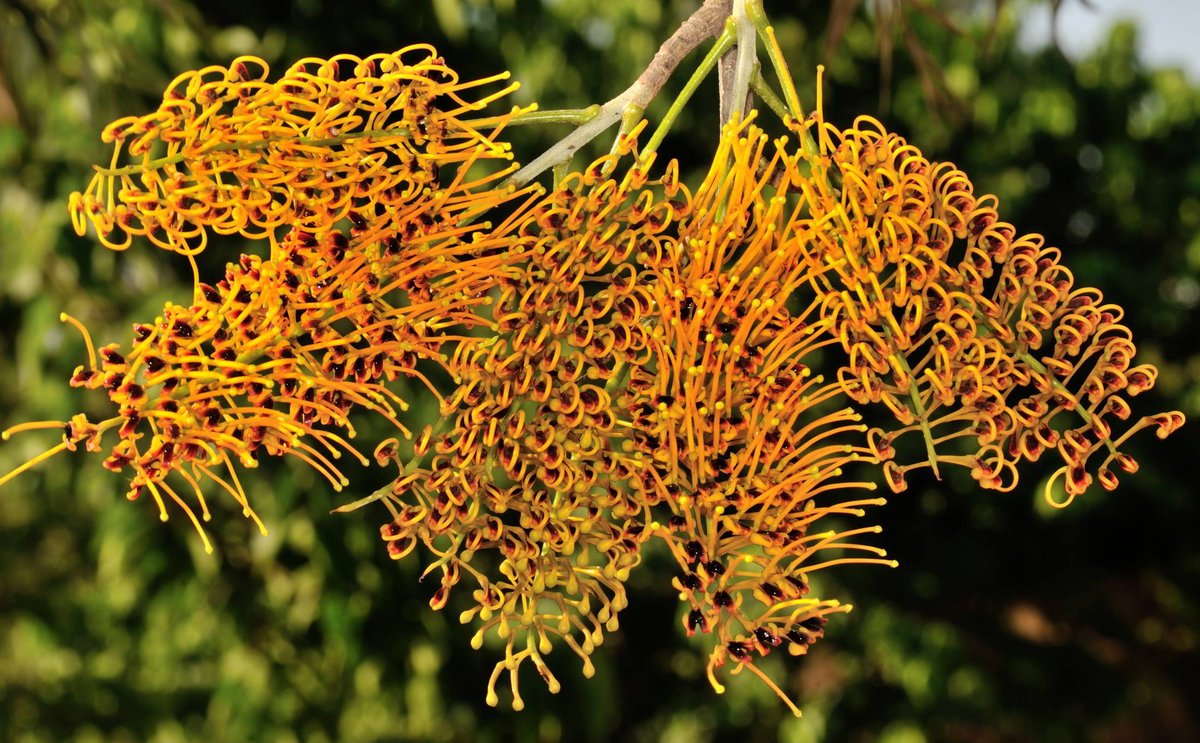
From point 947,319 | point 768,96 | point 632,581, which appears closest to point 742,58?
point 768,96

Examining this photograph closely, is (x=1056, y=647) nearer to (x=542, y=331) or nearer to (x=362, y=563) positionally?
(x=362, y=563)

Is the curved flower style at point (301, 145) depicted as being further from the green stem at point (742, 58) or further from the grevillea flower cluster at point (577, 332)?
the green stem at point (742, 58)

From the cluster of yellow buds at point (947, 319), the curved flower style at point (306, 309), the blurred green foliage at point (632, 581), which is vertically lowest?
the blurred green foliage at point (632, 581)

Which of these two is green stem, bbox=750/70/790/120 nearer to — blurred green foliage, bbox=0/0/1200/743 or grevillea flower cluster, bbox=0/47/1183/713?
grevillea flower cluster, bbox=0/47/1183/713

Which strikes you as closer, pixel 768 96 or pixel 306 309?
pixel 306 309

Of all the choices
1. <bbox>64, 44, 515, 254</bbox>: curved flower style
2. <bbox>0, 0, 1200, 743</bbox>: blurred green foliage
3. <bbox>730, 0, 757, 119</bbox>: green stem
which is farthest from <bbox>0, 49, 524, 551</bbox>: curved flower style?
<bbox>0, 0, 1200, 743</bbox>: blurred green foliage

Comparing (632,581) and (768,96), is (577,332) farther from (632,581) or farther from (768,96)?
(632,581)

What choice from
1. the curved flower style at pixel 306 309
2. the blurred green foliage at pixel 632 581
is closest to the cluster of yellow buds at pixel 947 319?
the curved flower style at pixel 306 309
